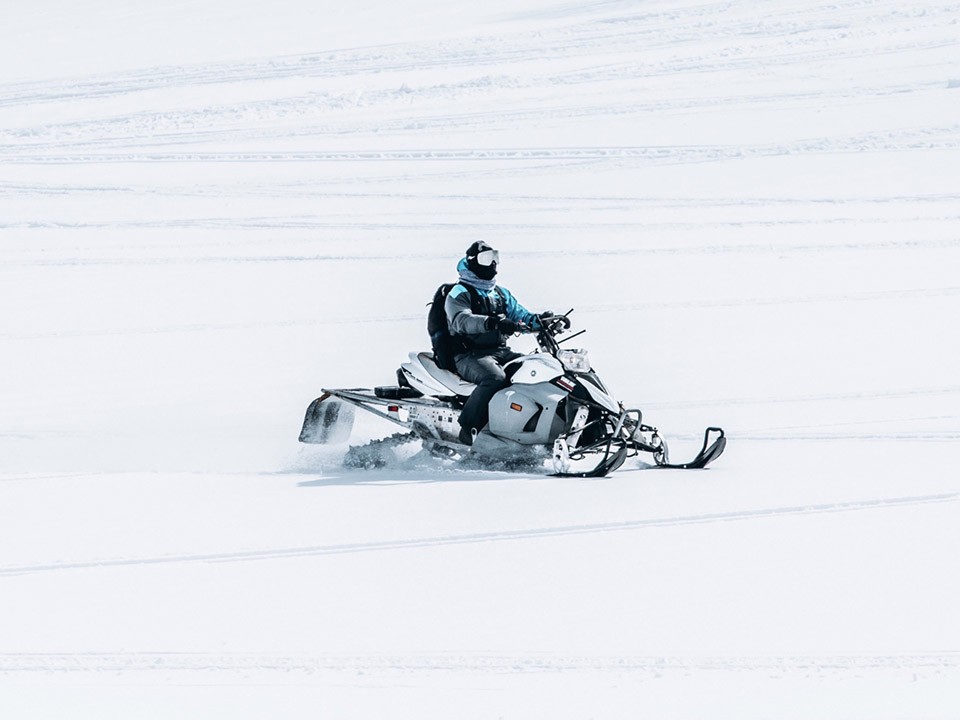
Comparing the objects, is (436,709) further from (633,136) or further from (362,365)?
(633,136)

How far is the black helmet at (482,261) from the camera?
8.42 m

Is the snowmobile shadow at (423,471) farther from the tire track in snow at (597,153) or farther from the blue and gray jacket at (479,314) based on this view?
the tire track in snow at (597,153)

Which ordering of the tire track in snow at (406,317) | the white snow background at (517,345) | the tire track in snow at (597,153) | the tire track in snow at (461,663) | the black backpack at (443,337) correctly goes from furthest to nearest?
the tire track in snow at (597,153)
the tire track in snow at (406,317)
the black backpack at (443,337)
the white snow background at (517,345)
the tire track in snow at (461,663)

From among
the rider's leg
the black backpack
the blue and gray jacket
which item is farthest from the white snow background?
the blue and gray jacket

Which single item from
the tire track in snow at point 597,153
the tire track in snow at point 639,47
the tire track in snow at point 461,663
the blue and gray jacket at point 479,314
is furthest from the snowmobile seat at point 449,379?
the tire track in snow at point 639,47

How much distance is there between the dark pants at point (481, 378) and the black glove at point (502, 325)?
259 mm

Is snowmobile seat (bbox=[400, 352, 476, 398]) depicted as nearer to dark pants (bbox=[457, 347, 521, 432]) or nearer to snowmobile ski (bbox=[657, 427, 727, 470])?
dark pants (bbox=[457, 347, 521, 432])

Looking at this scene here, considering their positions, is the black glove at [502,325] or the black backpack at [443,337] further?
the black backpack at [443,337]

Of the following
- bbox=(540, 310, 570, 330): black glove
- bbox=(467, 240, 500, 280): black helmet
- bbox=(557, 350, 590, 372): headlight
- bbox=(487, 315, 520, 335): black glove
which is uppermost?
bbox=(467, 240, 500, 280): black helmet

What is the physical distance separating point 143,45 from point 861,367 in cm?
2299

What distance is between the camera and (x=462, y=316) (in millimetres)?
8344

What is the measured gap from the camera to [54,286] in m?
15.7

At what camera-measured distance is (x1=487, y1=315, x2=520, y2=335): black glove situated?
323 inches

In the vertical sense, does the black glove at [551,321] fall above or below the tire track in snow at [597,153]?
below
